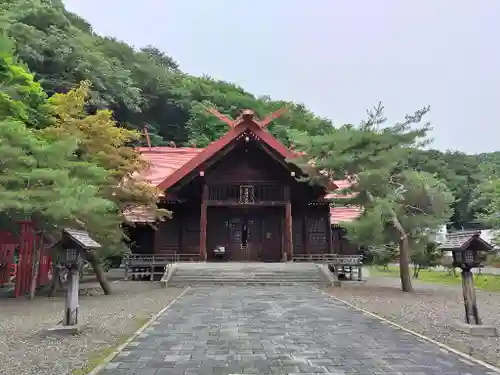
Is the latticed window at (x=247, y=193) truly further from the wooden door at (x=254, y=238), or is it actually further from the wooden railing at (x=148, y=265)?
the wooden railing at (x=148, y=265)

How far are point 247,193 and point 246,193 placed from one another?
2.1 inches

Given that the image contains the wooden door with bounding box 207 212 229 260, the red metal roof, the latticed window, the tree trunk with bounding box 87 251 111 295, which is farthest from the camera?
the red metal roof

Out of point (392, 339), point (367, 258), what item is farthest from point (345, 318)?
point (367, 258)

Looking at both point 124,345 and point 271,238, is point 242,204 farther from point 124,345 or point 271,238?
point 124,345

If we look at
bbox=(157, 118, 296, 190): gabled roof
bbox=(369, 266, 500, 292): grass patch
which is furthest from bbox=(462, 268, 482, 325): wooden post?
bbox=(157, 118, 296, 190): gabled roof

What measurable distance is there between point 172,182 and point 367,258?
19.7 m

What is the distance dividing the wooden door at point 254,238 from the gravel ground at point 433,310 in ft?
21.7

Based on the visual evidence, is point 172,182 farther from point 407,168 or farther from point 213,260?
point 407,168

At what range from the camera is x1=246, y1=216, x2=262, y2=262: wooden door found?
21.5 meters

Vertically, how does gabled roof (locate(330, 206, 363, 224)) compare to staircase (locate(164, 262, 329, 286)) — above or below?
above

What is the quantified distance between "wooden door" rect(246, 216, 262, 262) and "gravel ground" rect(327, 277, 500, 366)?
6.62m

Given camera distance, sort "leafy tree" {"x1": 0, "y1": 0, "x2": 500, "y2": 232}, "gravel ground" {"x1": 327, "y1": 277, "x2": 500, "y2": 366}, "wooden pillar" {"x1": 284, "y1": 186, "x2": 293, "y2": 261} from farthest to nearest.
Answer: "leafy tree" {"x1": 0, "y1": 0, "x2": 500, "y2": 232}
"wooden pillar" {"x1": 284, "y1": 186, "x2": 293, "y2": 261}
"gravel ground" {"x1": 327, "y1": 277, "x2": 500, "y2": 366}

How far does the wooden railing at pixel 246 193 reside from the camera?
21.1 metres

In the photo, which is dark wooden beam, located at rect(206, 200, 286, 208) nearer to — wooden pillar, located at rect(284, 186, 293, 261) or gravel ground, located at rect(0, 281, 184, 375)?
wooden pillar, located at rect(284, 186, 293, 261)
